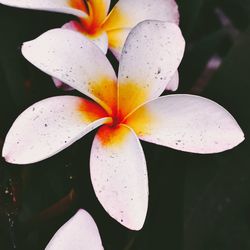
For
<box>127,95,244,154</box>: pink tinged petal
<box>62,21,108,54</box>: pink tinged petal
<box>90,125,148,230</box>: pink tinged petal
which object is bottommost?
<box>90,125,148,230</box>: pink tinged petal

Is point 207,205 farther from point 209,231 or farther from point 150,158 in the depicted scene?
point 150,158

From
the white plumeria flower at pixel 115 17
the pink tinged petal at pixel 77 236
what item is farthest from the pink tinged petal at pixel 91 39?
the pink tinged petal at pixel 77 236

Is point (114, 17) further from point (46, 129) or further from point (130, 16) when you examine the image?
point (46, 129)

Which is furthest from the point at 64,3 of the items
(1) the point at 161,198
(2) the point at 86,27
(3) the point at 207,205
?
(3) the point at 207,205

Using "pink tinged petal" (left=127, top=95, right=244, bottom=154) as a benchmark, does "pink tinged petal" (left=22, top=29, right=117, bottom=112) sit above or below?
above

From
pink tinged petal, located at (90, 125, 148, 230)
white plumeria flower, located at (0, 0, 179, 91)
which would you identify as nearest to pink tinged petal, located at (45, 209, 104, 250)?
pink tinged petal, located at (90, 125, 148, 230)

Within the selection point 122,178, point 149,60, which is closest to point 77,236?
point 122,178

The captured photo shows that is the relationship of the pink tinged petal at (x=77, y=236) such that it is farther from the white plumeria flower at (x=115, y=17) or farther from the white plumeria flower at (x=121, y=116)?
the white plumeria flower at (x=115, y=17)

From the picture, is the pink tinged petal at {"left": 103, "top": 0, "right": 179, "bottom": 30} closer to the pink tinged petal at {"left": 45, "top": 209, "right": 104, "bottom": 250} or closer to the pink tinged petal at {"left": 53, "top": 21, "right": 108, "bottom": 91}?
the pink tinged petal at {"left": 53, "top": 21, "right": 108, "bottom": 91}
